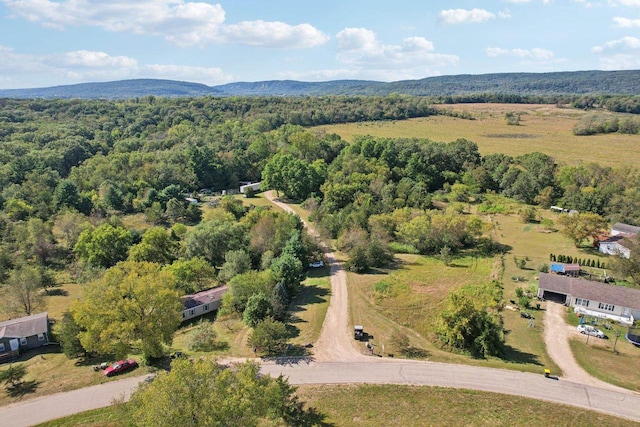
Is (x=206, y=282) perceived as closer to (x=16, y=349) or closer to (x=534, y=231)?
(x=16, y=349)

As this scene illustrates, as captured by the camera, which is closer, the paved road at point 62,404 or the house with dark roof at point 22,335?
the paved road at point 62,404

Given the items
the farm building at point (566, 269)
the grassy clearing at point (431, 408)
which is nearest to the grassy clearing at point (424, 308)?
the grassy clearing at point (431, 408)

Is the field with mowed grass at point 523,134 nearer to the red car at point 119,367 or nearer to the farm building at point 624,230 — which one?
the farm building at point 624,230

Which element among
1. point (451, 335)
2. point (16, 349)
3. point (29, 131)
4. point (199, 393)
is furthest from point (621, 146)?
point (29, 131)

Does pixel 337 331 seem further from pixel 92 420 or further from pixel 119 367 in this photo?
pixel 92 420

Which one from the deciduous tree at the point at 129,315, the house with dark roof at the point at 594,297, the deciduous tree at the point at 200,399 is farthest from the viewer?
the house with dark roof at the point at 594,297

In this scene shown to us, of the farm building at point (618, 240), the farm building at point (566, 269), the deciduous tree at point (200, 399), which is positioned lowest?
the farm building at point (566, 269)
